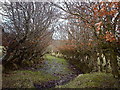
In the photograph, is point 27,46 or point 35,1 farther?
point 27,46

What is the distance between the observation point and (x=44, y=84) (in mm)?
8641

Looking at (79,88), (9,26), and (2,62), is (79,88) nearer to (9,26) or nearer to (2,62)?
(2,62)

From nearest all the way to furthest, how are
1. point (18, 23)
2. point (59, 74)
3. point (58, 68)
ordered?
point (18, 23) → point (59, 74) → point (58, 68)

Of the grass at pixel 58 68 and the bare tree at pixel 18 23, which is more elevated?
the bare tree at pixel 18 23

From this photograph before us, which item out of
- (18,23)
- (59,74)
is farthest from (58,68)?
(18,23)

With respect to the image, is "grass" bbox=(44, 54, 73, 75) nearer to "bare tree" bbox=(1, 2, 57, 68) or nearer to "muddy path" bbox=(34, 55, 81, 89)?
"muddy path" bbox=(34, 55, 81, 89)

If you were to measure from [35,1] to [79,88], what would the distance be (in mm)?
7187

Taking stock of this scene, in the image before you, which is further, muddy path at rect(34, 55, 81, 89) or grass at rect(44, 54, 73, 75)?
grass at rect(44, 54, 73, 75)

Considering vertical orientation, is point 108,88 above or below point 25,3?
below

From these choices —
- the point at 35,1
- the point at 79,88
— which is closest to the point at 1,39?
the point at 35,1

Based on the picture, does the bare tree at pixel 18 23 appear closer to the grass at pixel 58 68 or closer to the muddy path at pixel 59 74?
the muddy path at pixel 59 74

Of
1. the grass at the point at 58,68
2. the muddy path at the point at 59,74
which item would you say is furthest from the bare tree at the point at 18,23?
the grass at the point at 58,68

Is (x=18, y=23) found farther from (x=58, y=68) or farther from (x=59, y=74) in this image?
(x=58, y=68)

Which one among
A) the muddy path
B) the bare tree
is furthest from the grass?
the bare tree
